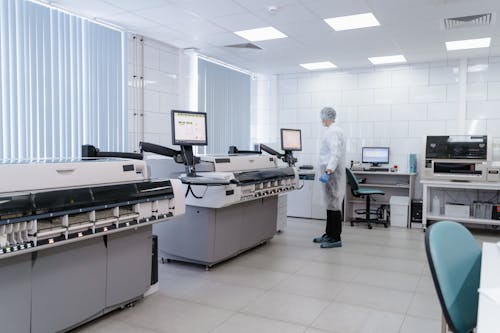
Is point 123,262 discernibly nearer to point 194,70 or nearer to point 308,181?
point 194,70

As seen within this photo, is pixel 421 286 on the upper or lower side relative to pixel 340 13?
lower

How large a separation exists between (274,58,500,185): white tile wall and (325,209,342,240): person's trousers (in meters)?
2.21

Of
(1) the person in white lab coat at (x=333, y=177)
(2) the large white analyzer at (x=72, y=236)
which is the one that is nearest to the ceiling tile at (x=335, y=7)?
(1) the person in white lab coat at (x=333, y=177)

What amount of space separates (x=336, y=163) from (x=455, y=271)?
3.10 metres

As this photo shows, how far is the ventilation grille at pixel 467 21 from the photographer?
423cm

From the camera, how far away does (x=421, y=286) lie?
350 cm

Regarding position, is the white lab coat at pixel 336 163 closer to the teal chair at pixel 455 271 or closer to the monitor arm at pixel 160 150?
the monitor arm at pixel 160 150

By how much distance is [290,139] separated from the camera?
5.36 m

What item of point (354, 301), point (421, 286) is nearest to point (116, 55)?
point (354, 301)

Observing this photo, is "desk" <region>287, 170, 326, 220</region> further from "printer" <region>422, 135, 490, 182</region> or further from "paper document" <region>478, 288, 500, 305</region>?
"paper document" <region>478, 288, 500, 305</region>

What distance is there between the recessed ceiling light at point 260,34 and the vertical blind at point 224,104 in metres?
1.15

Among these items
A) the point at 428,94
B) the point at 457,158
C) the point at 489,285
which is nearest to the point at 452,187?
the point at 457,158

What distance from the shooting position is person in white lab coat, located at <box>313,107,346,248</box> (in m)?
4.70

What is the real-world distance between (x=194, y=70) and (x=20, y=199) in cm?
423
